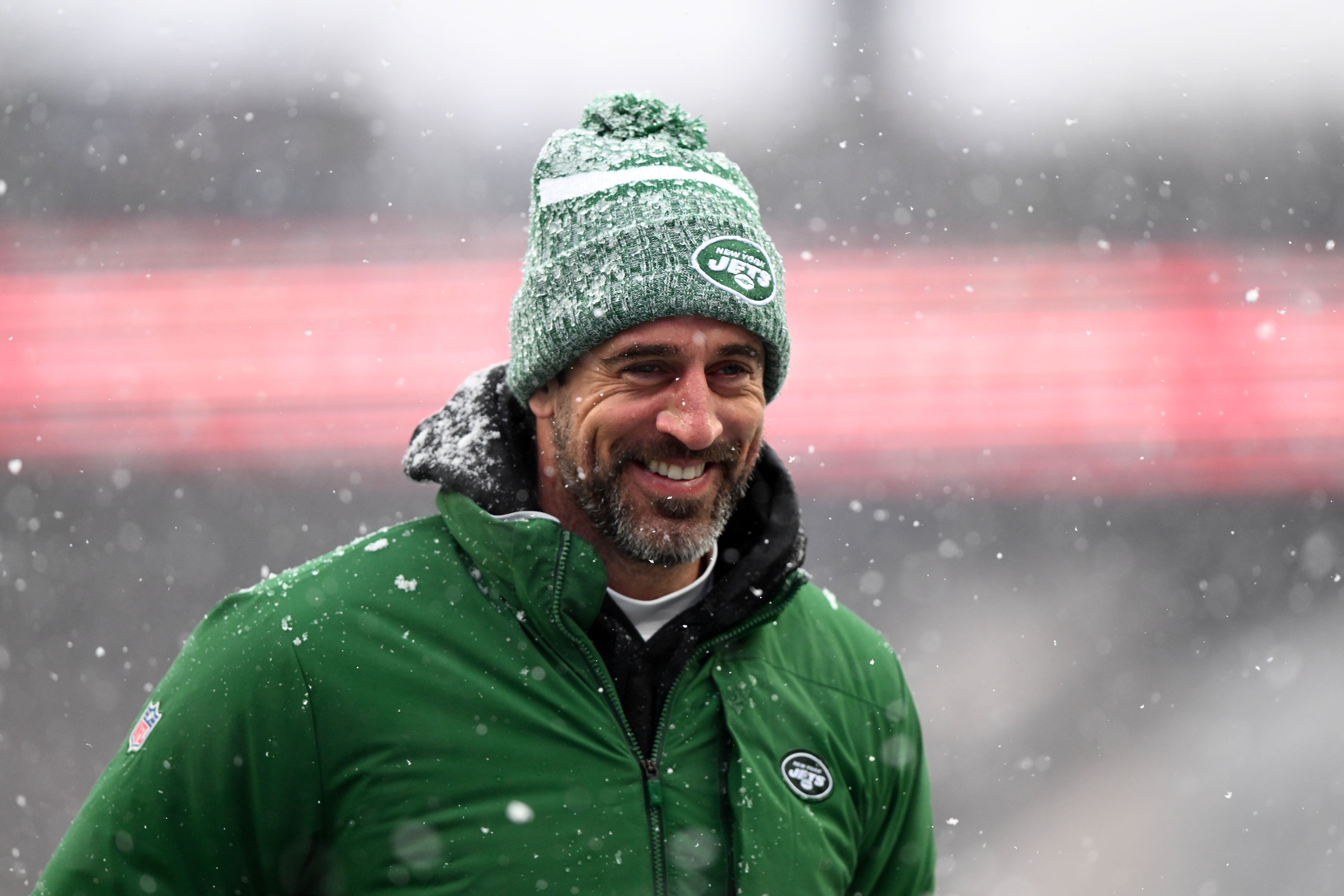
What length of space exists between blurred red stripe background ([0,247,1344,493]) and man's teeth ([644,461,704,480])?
129 inches

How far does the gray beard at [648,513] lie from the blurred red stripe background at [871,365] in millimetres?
3228

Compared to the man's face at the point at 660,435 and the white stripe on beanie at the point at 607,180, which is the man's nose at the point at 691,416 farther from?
the white stripe on beanie at the point at 607,180

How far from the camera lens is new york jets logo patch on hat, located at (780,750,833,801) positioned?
189cm

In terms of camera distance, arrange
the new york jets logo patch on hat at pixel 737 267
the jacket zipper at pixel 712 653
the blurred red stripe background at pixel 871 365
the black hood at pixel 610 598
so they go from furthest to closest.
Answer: the blurred red stripe background at pixel 871 365 < the new york jets logo patch on hat at pixel 737 267 < the black hood at pixel 610 598 < the jacket zipper at pixel 712 653

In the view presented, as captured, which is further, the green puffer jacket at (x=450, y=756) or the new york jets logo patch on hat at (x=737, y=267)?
the new york jets logo patch on hat at (x=737, y=267)

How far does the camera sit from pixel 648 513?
192 cm

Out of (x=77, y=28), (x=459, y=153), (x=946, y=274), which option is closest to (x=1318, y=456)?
(x=946, y=274)

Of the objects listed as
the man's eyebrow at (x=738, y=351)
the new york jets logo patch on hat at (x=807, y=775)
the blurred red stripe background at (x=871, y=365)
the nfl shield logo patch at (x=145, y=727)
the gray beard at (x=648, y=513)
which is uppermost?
the blurred red stripe background at (x=871, y=365)

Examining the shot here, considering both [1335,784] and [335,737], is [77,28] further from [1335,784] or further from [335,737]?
[1335,784]

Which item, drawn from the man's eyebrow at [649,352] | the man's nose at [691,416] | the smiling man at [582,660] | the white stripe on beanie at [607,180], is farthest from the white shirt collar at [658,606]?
the white stripe on beanie at [607,180]

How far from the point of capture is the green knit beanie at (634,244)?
6.44 feet

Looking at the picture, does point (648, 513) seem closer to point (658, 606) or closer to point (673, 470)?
point (673, 470)

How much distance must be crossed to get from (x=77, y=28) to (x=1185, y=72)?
585 cm

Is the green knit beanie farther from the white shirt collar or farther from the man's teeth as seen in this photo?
the white shirt collar
